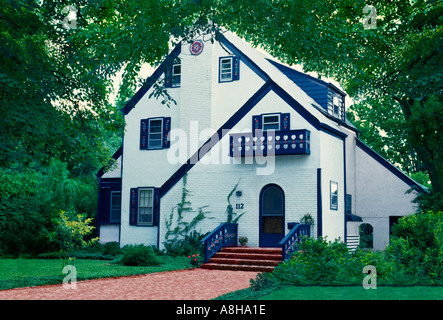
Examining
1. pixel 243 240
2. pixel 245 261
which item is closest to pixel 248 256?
pixel 245 261

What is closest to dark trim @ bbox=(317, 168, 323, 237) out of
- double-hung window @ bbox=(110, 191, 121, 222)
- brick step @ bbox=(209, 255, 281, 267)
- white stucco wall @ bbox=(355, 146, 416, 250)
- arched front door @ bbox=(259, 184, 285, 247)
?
arched front door @ bbox=(259, 184, 285, 247)

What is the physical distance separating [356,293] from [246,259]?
9246 mm

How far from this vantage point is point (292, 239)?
19344 millimetres

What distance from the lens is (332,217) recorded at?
2256cm

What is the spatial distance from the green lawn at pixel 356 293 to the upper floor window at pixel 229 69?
1589 centimetres

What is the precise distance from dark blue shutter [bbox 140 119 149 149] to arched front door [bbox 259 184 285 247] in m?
8.18

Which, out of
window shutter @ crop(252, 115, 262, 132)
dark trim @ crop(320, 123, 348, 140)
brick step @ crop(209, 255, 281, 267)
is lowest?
brick step @ crop(209, 255, 281, 267)

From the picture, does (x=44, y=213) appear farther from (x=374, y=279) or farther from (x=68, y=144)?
(x=374, y=279)

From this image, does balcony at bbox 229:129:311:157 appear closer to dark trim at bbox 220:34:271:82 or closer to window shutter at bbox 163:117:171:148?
dark trim at bbox 220:34:271:82

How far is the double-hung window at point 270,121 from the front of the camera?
74.2ft

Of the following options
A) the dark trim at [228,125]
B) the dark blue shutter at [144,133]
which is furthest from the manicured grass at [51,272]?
the dark blue shutter at [144,133]

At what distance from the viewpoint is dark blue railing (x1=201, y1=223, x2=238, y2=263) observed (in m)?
19.9

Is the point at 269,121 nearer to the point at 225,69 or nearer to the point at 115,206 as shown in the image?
the point at 225,69

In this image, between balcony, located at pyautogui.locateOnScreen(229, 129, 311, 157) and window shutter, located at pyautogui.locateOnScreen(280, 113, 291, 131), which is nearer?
balcony, located at pyautogui.locateOnScreen(229, 129, 311, 157)
